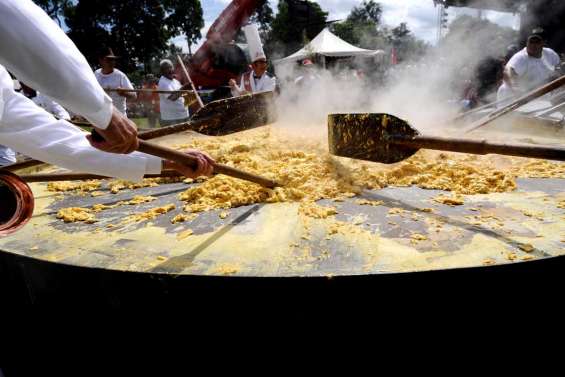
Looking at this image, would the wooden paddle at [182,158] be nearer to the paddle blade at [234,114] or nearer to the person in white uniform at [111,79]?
the paddle blade at [234,114]

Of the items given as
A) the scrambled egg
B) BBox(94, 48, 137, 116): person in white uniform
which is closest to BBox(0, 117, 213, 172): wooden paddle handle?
the scrambled egg

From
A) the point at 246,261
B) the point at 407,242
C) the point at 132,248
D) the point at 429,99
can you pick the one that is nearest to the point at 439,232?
the point at 407,242

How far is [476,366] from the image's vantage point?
71.2 inches

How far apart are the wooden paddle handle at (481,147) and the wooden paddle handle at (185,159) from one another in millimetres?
921

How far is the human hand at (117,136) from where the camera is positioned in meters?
1.71

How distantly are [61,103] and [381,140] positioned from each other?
1.95 meters

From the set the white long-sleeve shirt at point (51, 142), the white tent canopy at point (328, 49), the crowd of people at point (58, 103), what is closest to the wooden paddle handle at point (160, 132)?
the crowd of people at point (58, 103)

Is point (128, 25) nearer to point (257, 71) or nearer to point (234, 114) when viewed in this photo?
point (257, 71)

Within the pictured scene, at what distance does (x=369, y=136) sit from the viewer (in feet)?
9.20

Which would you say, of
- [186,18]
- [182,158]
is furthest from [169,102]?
[186,18]

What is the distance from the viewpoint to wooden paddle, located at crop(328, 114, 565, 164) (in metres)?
2.32

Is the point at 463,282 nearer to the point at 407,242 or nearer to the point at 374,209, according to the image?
the point at 407,242

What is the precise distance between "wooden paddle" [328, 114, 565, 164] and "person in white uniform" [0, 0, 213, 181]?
1073mm

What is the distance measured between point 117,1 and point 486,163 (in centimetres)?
3190
